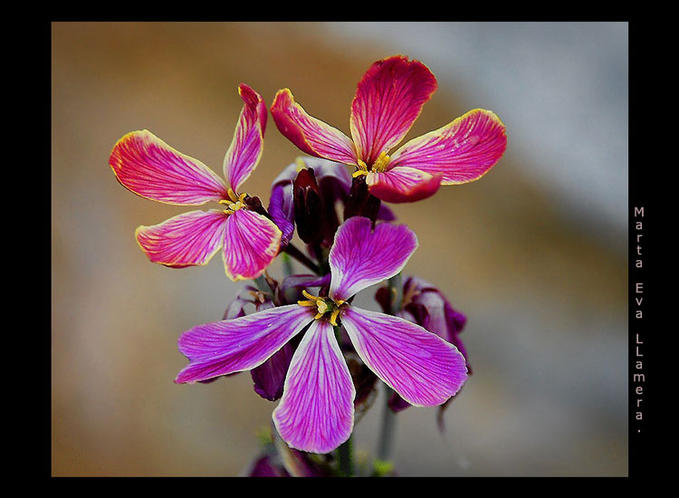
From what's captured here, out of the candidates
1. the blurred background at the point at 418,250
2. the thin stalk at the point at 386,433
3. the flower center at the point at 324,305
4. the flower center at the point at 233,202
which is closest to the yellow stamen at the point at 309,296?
the flower center at the point at 324,305

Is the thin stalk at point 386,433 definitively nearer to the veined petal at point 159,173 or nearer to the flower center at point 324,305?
the flower center at point 324,305

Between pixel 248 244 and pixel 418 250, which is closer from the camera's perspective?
pixel 248 244

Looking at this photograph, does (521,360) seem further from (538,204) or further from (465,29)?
(465,29)

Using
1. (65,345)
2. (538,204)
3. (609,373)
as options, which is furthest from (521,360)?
(65,345)

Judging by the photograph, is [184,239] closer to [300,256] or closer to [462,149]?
[300,256]

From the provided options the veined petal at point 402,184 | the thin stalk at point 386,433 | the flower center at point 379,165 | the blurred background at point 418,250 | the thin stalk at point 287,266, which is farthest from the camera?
the blurred background at point 418,250

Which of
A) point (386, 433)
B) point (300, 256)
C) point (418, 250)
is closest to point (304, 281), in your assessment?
point (300, 256)

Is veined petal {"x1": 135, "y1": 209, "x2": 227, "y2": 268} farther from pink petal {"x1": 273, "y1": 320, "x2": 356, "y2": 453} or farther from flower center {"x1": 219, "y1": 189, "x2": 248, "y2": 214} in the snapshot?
pink petal {"x1": 273, "y1": 320, "x2": 356, "y2": 453}

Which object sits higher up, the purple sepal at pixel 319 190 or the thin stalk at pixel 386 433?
the purple sepal at pixel 319 190
